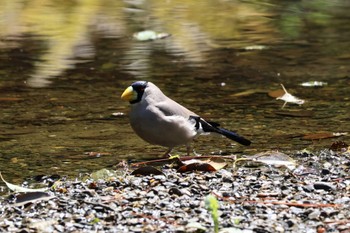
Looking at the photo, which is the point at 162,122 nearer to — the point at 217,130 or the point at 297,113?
the point at 217,130

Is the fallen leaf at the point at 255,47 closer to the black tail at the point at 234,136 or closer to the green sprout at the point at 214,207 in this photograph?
the black tail at the point at 234,136

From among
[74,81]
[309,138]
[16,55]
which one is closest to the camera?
[309,138]

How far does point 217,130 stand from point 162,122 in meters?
0.47

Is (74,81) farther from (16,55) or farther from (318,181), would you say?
(318,181)

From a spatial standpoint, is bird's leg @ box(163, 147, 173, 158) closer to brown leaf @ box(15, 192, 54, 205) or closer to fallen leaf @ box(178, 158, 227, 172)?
fallen leaf @ box(178, 158, 227, 172)

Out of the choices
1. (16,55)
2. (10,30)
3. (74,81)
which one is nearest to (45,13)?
(10,30)

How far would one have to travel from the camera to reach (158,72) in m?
9.38

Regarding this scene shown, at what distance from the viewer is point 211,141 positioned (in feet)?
24.3

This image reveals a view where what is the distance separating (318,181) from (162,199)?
0.96m

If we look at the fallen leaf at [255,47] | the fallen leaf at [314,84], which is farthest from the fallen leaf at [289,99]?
the fallen leaf at [255,47]

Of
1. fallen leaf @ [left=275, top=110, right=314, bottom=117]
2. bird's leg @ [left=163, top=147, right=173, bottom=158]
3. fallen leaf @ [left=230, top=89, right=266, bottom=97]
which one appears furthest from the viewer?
fallen leaf @ [left=230, top=89, right=266, bottom=97]

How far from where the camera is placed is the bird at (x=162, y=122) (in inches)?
265

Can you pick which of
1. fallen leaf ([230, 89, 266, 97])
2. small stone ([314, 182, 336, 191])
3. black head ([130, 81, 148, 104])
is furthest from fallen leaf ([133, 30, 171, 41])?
small stone ([314, 182, 336, 191])

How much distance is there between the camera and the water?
7.15 meters
